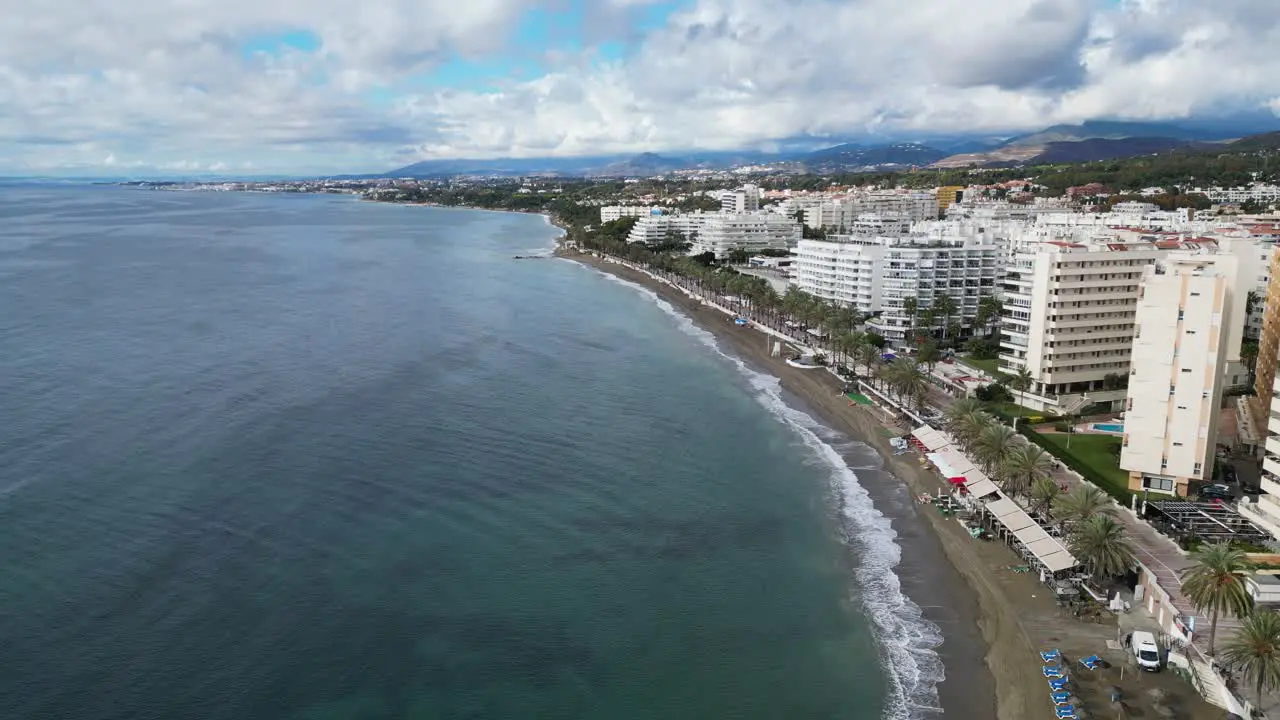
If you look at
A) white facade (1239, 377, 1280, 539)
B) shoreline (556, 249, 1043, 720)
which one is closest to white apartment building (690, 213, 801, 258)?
shoreline (556, 249, 1043, 720)

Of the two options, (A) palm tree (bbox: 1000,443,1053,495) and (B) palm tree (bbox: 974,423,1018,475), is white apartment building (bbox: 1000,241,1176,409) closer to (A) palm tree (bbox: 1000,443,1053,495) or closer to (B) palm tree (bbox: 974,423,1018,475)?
(B) palm tree (bbox: 974,423,1018,475)

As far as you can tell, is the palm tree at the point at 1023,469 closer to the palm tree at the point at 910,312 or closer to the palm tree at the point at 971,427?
the palm tree at the point at 971,427

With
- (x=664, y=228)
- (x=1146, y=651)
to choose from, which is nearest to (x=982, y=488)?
(x=1146, y=651)

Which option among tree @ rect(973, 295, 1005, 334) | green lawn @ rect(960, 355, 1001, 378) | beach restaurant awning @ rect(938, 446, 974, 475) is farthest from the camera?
tree @ rect(973, 295, 1005, 334)

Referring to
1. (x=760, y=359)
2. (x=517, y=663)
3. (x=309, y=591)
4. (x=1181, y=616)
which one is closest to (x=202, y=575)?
(x=309, y=591)

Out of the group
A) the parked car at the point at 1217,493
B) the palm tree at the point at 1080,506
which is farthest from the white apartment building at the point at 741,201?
the palm tree at the point at 1080,506

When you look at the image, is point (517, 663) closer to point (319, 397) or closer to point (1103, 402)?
point (319, 397)
